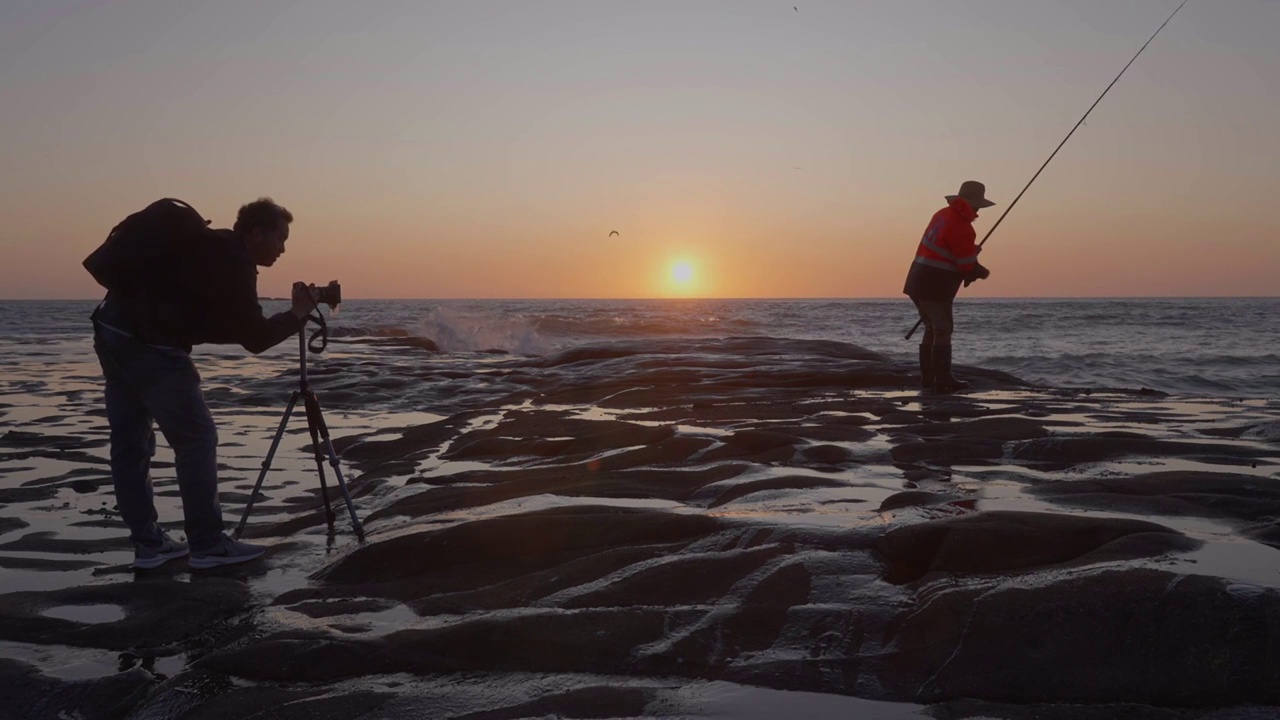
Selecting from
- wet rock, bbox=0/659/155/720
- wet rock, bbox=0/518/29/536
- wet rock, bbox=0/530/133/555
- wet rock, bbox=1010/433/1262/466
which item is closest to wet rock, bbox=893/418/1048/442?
wet rock, bbox=1010/433/1262/466

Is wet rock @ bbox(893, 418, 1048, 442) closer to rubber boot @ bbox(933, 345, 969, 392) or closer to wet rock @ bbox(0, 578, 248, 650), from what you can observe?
rubber boot @ bbox(933, 345, 969, 392)

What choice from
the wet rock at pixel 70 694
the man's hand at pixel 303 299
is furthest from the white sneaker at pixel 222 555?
the wet rock at pixel 70 694

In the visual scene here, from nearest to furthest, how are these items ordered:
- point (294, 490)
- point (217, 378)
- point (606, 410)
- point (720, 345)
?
point (294, 490), point (606, 410), point (217, 378), point (720, 345)

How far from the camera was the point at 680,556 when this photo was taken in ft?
14.0

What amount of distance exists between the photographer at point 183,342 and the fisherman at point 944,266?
8298 millimetres

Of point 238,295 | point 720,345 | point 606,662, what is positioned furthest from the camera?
point 720,345

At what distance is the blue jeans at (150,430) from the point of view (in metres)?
4.79

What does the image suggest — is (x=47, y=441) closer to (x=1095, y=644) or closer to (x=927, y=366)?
(x=1095, y=644)

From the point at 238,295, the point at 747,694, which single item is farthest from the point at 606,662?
the point at 238,295

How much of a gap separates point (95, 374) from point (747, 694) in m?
16.9

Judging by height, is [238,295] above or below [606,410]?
above

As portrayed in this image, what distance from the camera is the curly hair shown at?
490cm

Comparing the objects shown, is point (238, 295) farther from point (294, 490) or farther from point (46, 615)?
point (294, 490)

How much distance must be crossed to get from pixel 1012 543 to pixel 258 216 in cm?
404
